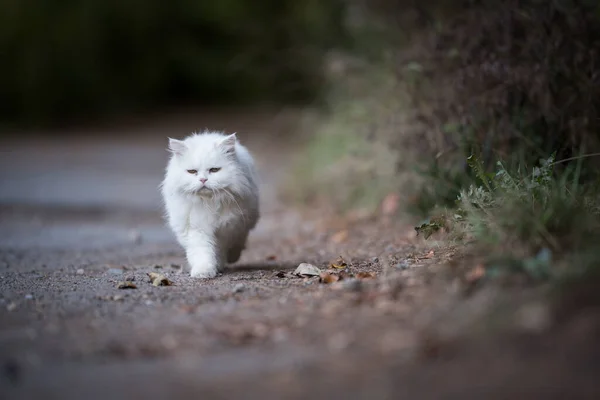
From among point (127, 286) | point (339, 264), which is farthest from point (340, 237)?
point (127, 286)

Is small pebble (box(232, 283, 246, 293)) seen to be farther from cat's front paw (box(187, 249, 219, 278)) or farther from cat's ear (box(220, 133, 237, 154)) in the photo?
cat's ear (box(220, 133, 237, 154))

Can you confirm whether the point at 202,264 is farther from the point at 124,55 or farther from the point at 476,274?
the point at 124,55

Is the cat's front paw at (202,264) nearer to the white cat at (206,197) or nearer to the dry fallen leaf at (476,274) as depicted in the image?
the white cat at (206,197)

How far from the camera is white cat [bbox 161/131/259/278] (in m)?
4.98

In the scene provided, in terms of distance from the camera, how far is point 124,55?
A: 1992 centimetres

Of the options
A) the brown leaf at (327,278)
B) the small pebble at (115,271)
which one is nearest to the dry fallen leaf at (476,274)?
the brown leaf at (327,278)

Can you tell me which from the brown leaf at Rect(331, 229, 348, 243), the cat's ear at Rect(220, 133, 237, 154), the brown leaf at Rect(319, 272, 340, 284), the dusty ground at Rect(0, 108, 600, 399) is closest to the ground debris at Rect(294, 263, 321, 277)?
the dusty ground at Rect(0, 108, 600, 399)

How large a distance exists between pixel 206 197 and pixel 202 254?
0.36 metres

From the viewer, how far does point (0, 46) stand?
59.2ft

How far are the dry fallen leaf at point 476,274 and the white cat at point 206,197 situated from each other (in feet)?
5.84

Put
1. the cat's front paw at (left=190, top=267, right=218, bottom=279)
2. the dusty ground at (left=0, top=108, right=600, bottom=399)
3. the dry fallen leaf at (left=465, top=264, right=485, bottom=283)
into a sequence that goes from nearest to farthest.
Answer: the dusty ground at (left=0, top=108, right=600, bottom=399) → the dry fallen leaf at (left=465, top=264, right=485, bottom=283) → the cat's front paw at (left=190, top=267, right=218, bottom=279)

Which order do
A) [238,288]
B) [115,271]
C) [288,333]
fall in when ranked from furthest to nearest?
[115,271], [238,288], [288,333]

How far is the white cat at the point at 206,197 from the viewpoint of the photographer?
498cm

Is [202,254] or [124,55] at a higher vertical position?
[124,55]
